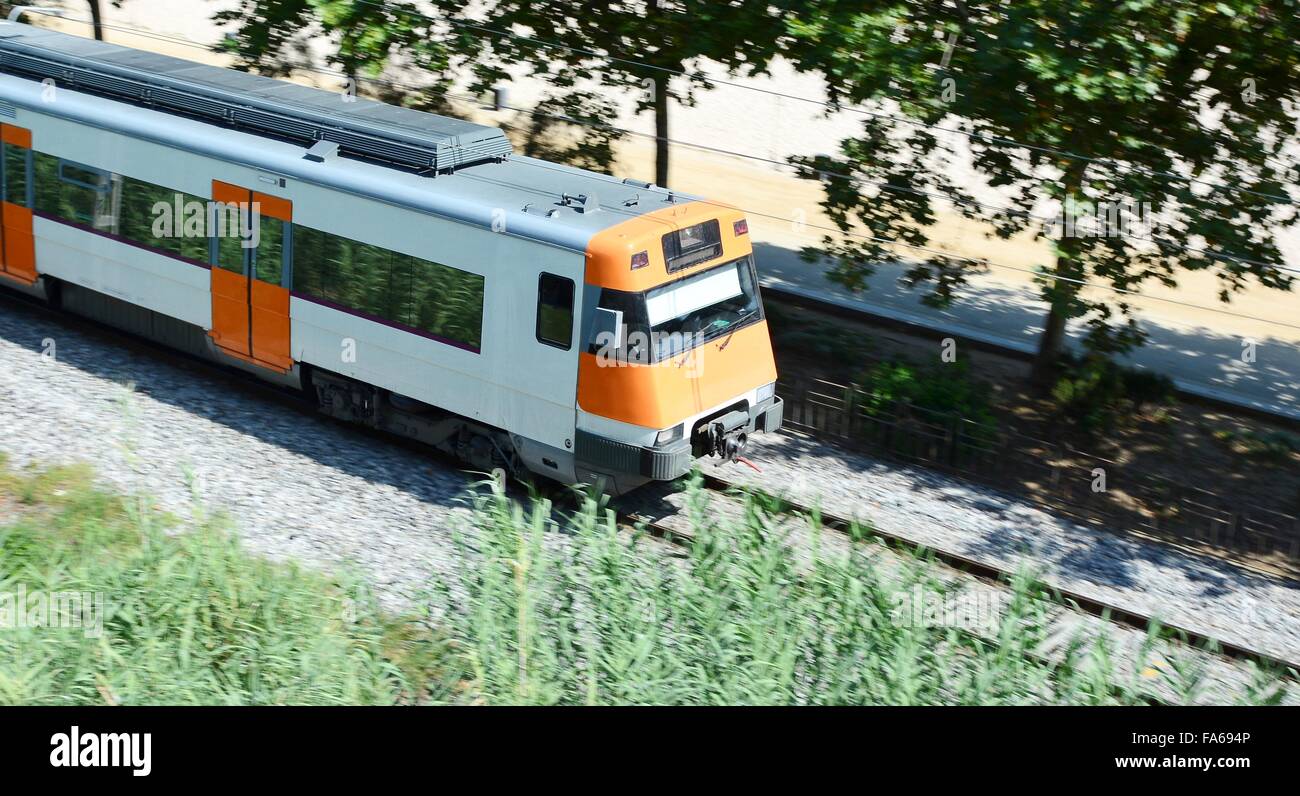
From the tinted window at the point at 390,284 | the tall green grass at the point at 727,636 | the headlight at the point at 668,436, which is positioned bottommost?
the tall green grass at the point at 727,636

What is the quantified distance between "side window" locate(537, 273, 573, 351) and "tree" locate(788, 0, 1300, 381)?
4942 millimetres

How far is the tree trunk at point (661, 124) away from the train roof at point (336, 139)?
477cm

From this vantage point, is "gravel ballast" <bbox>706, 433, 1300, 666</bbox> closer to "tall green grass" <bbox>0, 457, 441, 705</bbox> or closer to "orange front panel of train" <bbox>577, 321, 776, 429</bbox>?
"orange front panel of train" <bbox>577, 321, 776, 429</bbox>

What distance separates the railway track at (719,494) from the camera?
12555 mm

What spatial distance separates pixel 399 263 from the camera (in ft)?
46.8

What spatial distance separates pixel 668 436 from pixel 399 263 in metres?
3.49

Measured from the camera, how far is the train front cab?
511 inches

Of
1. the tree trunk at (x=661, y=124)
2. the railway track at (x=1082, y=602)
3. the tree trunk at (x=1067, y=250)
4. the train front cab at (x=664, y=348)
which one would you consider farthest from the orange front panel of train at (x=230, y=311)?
the tree trunk at (x=1067, y=250)

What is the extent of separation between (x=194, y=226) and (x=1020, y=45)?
9702mm

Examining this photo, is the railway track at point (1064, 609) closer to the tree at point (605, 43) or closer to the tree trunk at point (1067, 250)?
the tree trunk at point (1067, 250)

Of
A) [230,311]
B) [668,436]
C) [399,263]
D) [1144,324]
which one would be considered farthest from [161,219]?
[1144,324]

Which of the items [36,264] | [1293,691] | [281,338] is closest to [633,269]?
[281,338]

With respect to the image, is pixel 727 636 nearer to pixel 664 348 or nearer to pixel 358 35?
pixel 664 348

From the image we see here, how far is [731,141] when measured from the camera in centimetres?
3450
